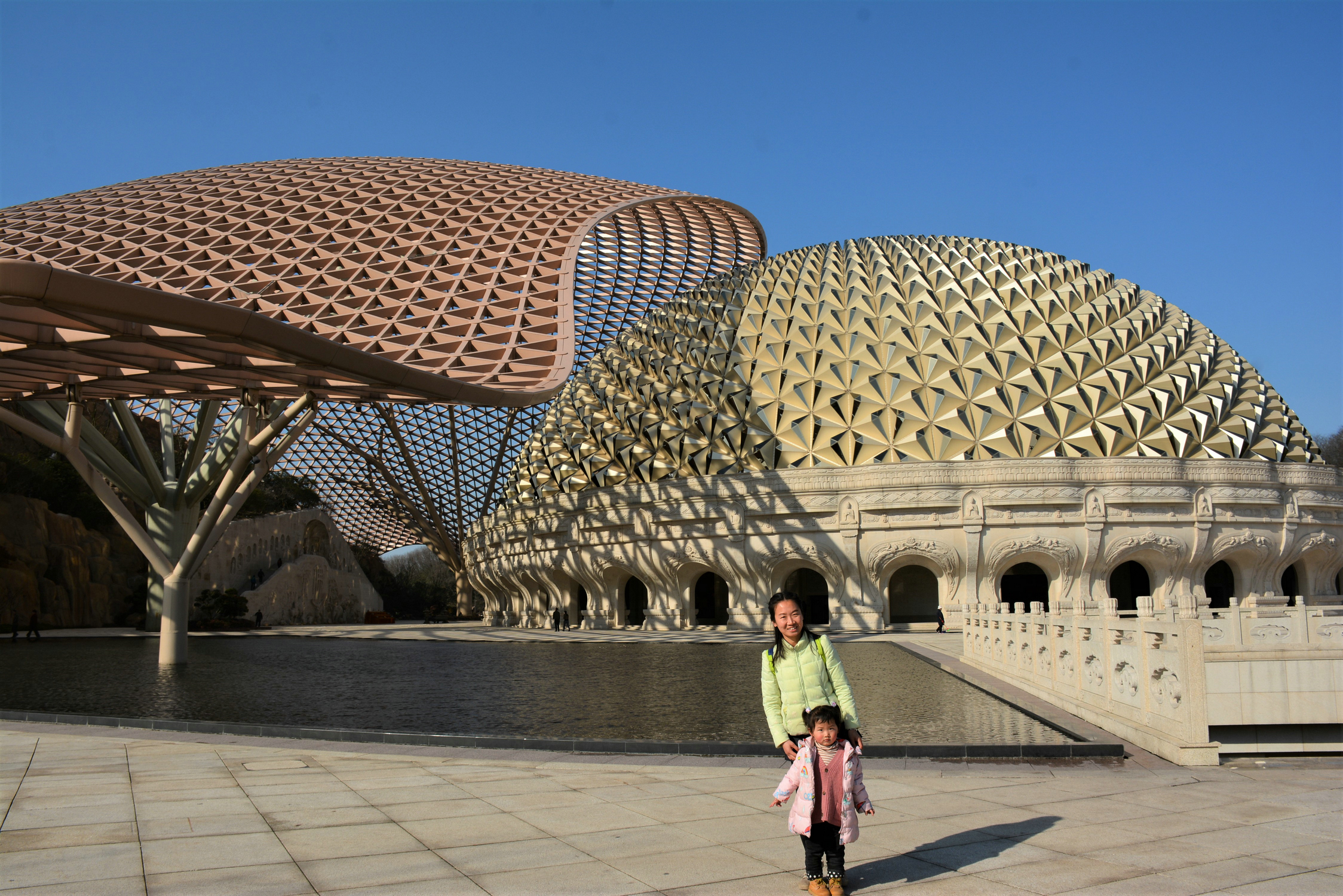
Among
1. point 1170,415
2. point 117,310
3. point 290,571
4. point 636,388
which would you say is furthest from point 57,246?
point 1170,415

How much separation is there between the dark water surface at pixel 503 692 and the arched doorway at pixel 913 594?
1356 cm

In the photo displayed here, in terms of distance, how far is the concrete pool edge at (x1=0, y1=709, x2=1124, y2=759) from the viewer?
10.6 meters

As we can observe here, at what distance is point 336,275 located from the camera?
38375 mm

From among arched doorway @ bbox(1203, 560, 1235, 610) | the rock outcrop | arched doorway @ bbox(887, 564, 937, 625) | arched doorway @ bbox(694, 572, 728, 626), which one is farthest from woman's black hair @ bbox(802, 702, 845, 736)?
the rock outcrop

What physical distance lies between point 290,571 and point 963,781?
51.9 meters

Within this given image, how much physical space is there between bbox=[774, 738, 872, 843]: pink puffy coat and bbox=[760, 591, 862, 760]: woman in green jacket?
257 mm

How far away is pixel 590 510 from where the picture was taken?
144ft

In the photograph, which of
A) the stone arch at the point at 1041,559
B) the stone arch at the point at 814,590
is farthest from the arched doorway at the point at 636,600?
the stone arch at the point at 1041,559

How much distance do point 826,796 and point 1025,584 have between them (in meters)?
38.2

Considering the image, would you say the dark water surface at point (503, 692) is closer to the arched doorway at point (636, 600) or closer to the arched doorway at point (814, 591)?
the arched doorway at point (814, 591)

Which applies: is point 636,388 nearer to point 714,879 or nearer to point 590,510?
point 590,510

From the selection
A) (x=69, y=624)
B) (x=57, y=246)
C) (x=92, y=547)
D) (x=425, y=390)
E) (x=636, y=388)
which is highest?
(x=57, y=246)

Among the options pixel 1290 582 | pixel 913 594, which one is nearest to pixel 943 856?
pixel 913 594

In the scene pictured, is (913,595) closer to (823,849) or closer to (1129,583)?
(1129,583)
